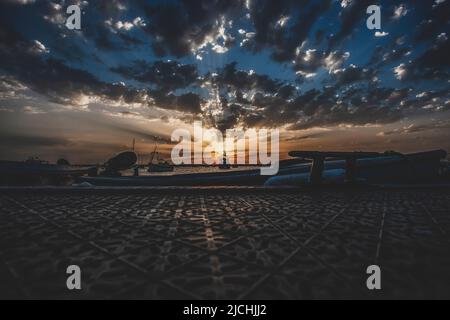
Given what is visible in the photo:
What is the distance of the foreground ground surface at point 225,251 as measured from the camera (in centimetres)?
Answer: 176

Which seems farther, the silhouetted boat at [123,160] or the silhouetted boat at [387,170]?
the silhouetted boat at [123,160]

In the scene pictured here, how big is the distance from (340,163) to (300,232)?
10895 millimetres

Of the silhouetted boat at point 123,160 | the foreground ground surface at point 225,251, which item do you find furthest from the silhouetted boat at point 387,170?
the silhouetted boat at point 123,160

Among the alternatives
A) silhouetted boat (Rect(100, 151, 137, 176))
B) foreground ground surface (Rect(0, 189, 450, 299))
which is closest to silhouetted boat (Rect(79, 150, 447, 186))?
foreground ground surface (Rect(0, 189, 450, 299))

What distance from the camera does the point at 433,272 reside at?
2008 mm

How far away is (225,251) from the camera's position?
8.24ft

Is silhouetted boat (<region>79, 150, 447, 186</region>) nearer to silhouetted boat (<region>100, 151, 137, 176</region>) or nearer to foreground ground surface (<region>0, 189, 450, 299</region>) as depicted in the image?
foreground ground surface (<region>0, 189, 450, 299</region>)

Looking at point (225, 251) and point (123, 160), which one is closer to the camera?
point (225, 251)

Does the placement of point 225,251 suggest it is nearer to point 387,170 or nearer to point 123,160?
point 387,170

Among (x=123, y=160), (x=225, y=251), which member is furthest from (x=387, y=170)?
(x=123, y=160)

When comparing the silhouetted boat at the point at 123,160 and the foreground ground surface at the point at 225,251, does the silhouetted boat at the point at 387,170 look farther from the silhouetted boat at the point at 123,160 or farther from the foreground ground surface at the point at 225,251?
the silhouetted boat at the point at 123,160

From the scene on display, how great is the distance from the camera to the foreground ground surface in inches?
69.3

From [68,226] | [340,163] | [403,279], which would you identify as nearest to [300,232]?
[403,279]
